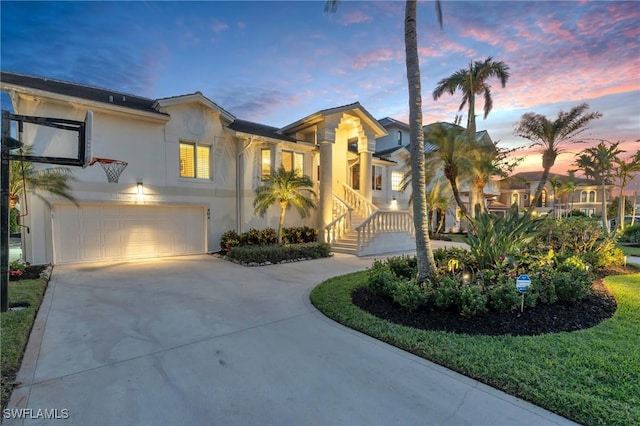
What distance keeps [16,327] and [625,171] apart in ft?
113

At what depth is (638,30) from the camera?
803cm

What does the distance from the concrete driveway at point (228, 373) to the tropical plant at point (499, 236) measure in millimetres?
3909

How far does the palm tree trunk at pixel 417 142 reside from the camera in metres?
6.18

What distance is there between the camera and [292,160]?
1552 cm

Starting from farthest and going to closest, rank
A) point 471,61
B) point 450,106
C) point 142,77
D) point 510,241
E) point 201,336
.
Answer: point 450,106
point 471,61
point 142,77
point 510,241
point 201,336

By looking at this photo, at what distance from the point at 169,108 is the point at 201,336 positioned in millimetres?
10895

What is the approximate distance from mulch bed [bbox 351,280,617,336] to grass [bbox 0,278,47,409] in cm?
503

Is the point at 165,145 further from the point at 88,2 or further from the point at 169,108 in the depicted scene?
the point at 88,2

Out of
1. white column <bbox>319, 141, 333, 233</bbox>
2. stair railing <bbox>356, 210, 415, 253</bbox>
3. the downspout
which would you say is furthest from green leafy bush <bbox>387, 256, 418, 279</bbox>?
the downspout

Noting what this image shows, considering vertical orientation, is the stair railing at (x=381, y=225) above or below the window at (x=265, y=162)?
below

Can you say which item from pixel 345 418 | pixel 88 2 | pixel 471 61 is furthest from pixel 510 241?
pixel 471 61

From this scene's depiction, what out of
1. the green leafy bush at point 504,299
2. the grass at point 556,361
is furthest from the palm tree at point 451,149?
the grass at point 556,361

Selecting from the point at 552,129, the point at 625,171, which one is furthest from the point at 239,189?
the point at 625,171

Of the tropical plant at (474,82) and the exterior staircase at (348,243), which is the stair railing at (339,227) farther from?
the tropical plant at (474,82)
